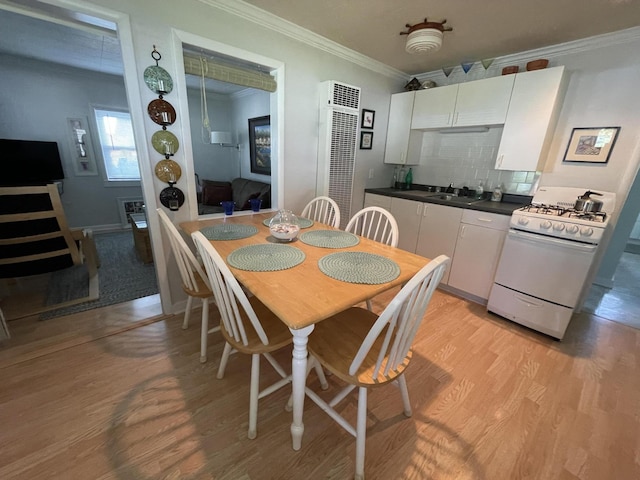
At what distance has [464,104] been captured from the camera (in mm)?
2564

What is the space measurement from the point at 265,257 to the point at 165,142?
1.19 m

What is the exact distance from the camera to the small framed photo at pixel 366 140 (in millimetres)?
2967

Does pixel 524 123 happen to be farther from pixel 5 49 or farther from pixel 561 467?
pixel 5 49

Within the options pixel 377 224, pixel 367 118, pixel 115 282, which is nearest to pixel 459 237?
pixel 377 224

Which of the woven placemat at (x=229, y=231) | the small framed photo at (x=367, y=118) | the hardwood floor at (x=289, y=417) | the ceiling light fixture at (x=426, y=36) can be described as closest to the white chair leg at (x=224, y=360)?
the hardwood floor at (x=289, y=417)

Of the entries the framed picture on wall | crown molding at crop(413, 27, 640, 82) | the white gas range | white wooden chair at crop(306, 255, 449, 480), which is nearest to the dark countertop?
the white gas range

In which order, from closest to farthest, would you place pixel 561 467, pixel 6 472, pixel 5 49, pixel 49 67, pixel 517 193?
pixel 6 472
pixel 561 467
pixel 517 193
pixel 5 49
pixel 49 67

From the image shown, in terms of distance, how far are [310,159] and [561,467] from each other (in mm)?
2592

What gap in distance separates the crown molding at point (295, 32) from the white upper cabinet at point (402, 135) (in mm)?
344

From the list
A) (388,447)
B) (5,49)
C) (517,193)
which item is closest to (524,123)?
(517,193)

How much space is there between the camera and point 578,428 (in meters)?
Result: 1.33

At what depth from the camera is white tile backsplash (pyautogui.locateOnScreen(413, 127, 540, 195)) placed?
259 cm

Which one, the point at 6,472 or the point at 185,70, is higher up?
the point at 185,70

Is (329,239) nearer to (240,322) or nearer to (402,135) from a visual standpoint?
(240,322)
